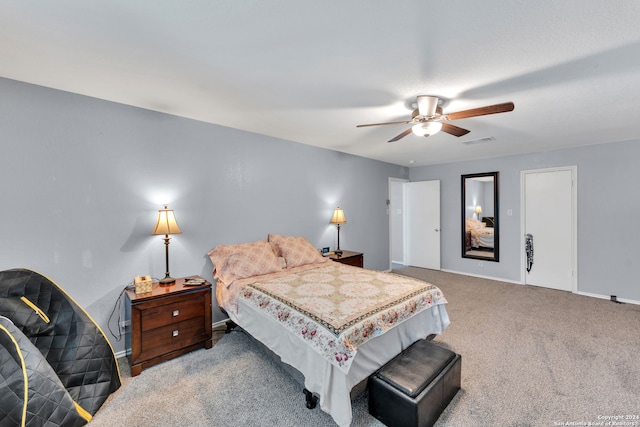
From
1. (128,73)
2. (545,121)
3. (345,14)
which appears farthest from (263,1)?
(545,121)

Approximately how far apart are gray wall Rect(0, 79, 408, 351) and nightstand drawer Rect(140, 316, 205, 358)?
53cm

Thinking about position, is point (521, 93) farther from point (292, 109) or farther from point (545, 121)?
point (292, 109)

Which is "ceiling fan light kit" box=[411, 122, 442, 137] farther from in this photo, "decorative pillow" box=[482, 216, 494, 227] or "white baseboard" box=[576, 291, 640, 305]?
"white baseboard" box=[576, 291, 640, 305]

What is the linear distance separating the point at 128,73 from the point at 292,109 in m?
1.37

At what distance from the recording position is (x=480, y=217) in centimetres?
541

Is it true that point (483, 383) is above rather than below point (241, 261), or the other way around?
below

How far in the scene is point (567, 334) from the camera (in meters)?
2.97

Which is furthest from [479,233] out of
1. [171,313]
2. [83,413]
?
[83,413]

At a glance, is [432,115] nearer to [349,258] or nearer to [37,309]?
[349,258]

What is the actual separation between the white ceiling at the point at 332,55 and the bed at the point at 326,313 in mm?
1745

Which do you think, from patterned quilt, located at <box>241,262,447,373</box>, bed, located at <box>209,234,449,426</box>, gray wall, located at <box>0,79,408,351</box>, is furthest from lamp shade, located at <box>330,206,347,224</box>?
patterned quilt, located at <box>241,262,447,373</box>

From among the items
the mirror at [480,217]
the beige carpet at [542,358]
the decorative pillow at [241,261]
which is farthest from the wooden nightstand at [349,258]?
the mirror at [480,217]

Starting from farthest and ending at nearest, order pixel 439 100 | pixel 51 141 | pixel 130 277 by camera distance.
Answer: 1. pixel 130 277
2. pixel 439 100
3. pixel 51 141

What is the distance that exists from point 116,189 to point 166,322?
4.48 feet
